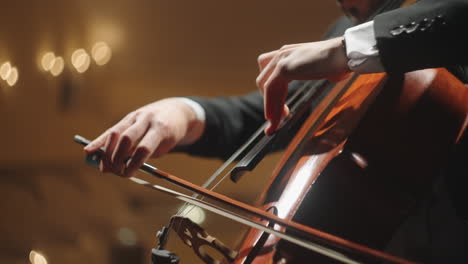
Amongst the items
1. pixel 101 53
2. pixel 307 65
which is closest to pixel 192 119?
pixel 307 65

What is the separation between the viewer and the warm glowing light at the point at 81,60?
6.14 ft

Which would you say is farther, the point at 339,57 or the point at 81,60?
the point at 81,60

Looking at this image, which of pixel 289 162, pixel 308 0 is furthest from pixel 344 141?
pixel 308 0

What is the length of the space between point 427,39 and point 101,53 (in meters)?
1.71

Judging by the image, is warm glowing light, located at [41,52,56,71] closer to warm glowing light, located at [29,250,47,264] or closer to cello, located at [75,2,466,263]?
warm glowing light, located at [29,250,47,264]

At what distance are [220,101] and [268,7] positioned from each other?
3.42 ft

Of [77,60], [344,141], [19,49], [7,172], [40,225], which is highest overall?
[19,49]

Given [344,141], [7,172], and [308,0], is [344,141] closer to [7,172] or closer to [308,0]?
[308,0]

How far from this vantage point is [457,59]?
1.46ft

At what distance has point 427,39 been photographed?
0.45 meters

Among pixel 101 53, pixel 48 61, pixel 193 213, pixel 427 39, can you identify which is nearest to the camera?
pixel 427 39

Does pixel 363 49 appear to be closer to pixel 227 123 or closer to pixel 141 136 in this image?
pixel 141 136

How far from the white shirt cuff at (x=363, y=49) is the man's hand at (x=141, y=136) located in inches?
9.7

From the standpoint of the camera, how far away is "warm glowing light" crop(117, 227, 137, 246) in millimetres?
1853
